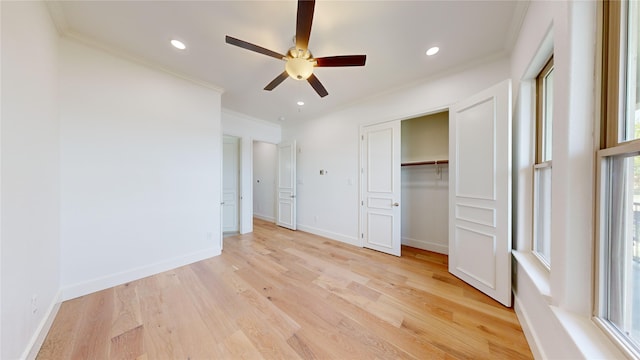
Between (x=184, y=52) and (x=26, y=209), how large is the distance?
1.93 metres

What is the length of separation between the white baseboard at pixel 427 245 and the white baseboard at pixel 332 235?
0.90 metres

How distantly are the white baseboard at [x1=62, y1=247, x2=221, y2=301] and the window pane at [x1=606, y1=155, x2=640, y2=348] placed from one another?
3726mm

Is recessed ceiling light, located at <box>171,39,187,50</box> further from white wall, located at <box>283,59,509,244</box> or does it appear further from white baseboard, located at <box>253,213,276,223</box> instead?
white baseboard, located at <box>253,213,276,223</box>

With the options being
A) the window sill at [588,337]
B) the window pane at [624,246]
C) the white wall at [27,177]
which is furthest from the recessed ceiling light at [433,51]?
the white wall at [27,177]

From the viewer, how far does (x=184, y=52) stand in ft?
7.32

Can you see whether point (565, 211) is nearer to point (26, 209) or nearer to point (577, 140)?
point (577, 140)

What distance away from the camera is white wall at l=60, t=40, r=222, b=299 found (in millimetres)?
2016

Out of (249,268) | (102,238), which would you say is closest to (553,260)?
(249,268)

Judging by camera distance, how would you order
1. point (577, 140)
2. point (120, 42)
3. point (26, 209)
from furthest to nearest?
point (120, 42) → point (26, 209) → point (577, 140)

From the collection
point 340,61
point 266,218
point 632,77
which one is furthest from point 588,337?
point 266,218

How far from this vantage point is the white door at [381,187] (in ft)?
10.2

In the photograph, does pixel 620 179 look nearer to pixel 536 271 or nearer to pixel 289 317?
pixel 536 271

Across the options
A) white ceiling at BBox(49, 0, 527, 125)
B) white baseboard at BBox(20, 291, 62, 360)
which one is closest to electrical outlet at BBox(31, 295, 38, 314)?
Result: white baseboard at BBox(20, 291, 62, 360)

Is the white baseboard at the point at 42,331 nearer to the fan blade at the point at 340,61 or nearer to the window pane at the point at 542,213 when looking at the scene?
the fan blade at the point at 340,61
